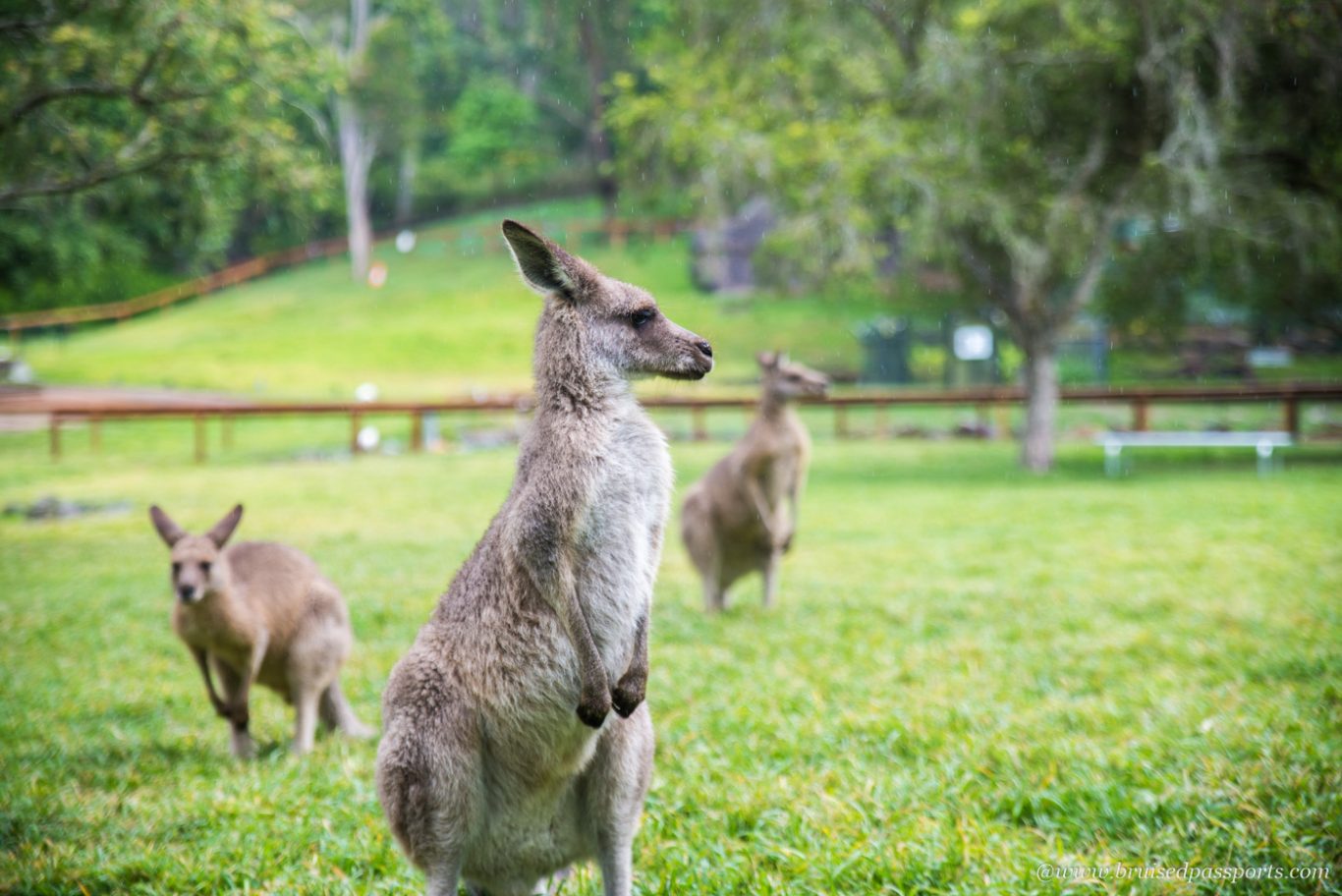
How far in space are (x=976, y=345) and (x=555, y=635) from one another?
22690 mm

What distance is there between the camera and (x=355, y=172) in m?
31.0

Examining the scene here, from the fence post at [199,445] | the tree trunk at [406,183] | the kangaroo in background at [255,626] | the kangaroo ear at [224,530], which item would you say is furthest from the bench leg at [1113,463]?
the tree trunk at [406,183]

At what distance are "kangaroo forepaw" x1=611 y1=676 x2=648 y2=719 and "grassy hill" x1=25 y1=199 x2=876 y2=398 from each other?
15.1 meters

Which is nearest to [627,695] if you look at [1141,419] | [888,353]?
[1141,419]

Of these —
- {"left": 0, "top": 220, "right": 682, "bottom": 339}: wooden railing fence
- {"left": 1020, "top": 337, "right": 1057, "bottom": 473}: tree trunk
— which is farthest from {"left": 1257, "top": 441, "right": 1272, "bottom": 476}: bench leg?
{"left": 0, "top": 220, "right": 682, "bottom": 339}: wooden railing fence

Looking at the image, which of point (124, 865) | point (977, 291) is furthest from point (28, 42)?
point (977, 291)

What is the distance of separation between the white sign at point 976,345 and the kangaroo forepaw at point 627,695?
22627 mm

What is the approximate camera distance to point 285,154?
7824 mm

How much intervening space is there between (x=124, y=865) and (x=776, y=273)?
41.4 ft

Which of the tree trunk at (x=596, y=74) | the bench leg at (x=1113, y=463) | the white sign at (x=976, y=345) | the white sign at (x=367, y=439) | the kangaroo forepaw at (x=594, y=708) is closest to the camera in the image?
the kangaroo forepaw at (x=594, y=708)

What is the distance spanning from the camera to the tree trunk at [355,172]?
30000 mm

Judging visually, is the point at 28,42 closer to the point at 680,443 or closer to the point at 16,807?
the point at 16,807

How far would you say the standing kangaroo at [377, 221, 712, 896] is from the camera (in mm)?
1992

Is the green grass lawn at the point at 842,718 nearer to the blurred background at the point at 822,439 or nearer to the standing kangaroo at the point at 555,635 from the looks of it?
the blurred background at the point at 822,439
